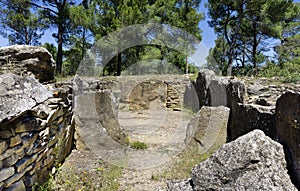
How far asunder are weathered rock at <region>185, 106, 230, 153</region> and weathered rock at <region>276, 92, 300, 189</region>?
5.94ft

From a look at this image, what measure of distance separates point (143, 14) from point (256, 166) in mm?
10090

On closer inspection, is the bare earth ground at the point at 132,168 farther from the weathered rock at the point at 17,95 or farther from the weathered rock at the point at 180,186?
the weathered rock at the point at 17,95

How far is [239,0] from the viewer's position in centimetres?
1092

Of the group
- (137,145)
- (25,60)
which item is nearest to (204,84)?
(137,145)

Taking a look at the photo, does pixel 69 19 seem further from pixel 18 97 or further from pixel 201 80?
pixel 18 97

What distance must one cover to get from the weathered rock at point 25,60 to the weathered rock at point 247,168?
313cm

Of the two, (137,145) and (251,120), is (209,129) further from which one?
(137,145)

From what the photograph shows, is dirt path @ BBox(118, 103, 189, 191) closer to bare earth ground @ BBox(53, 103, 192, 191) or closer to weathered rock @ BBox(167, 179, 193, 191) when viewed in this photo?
bare earth ground @ BBox(53, 103, 192, 191)

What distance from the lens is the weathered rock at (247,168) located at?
168 cm

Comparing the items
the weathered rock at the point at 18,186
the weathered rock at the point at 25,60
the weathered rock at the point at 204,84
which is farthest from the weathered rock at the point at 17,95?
the weathered rock at the point at 204,84

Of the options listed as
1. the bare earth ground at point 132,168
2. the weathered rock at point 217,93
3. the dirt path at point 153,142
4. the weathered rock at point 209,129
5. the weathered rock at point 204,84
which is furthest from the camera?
the weathered rock at point 204,84

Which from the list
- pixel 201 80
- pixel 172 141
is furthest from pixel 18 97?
pixel 201 80

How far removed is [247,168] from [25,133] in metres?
1.70

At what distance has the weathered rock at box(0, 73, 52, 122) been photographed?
1.53 meters
